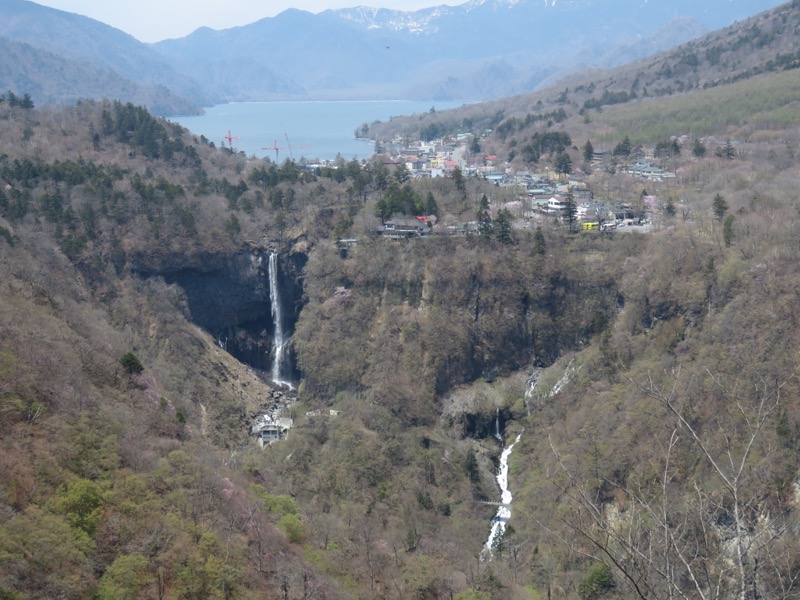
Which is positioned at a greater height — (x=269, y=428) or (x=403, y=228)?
(x=403, y=228)

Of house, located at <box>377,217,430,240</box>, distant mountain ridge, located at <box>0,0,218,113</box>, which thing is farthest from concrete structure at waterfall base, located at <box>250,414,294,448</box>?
distant mountain ridge, located at <box>0,0,218,113</box>

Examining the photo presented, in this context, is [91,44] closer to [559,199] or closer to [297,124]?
[297,124]

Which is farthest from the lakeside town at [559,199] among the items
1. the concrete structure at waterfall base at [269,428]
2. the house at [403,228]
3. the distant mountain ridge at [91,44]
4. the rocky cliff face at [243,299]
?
the distant mountain ridge at [91,44]

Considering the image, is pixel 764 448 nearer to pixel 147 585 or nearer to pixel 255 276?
pixel 147 585

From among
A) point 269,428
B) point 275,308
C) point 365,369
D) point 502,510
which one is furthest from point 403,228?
point 502,510

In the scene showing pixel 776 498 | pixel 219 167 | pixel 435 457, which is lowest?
pixel 435 457

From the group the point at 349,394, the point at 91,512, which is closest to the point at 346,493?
the point at 349,394

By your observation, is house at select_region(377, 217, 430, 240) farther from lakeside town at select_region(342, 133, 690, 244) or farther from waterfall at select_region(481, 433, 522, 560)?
waterfall at select_region(481, 433, 522, 560)
